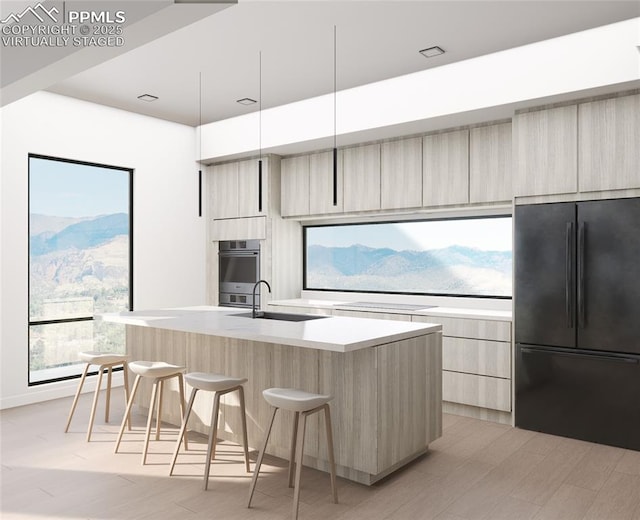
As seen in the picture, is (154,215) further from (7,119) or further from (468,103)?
(468,103)

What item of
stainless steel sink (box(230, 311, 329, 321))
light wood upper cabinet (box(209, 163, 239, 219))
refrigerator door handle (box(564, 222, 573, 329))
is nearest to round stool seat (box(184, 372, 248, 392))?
stainless steel sink (box(230, 311, 329, 321))

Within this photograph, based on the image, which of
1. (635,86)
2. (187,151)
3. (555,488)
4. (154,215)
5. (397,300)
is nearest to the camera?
(555,488)

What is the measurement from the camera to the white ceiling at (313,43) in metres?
3.43

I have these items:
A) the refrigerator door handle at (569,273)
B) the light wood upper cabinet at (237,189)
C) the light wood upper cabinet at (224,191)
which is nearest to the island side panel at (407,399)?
the refrigerator door handle at (569,273)

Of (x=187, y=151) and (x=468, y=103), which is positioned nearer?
(x=468, y=103)

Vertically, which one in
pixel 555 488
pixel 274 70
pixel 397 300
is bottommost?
pixel 555 488

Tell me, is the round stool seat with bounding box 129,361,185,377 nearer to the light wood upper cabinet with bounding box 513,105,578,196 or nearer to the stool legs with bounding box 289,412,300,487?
the stool legs with bounding box 289,412,300,487

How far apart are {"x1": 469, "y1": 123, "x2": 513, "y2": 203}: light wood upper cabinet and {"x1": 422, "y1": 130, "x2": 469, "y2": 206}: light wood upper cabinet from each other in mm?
66

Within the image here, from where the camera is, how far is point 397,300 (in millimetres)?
5715

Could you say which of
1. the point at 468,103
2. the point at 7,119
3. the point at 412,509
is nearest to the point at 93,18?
the point at 7,119

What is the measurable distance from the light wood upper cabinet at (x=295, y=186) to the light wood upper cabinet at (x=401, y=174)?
3.38 feet

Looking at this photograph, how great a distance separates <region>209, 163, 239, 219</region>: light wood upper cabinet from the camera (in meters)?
6.50

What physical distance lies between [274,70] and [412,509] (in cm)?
358

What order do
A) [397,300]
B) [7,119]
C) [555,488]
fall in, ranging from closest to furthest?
[555,488] < [7,119] < [397,300]
